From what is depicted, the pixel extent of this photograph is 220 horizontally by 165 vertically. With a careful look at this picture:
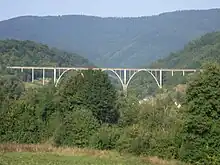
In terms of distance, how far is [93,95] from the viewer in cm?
4069

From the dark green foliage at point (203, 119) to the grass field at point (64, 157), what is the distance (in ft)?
4.91

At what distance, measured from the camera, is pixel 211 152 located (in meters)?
25.6

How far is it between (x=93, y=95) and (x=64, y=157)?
46.3ft

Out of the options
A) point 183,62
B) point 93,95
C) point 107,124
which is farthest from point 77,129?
point 183,62

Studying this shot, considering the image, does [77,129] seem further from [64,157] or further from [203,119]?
[203,119]

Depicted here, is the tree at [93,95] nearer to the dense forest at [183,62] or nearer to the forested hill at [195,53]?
the dense forest at [183,62]

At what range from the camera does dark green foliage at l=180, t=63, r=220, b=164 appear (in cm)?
2525

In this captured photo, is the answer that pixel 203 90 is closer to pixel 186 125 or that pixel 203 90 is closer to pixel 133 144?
pixel 186 125

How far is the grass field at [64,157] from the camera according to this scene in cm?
2403

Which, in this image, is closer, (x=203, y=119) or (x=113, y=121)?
(x=203, y=119)

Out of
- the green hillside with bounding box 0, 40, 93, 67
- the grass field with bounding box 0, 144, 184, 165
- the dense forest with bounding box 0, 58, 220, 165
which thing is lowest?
the grass field with bounding box 0, 144, 184, 165

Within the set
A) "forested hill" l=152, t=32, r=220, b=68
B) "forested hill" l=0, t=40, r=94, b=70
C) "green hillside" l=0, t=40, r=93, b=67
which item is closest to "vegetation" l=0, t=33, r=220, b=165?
"green hillside" l=0, t=40, r=93, b=67

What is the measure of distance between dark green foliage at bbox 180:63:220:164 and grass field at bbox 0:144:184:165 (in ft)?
4.91

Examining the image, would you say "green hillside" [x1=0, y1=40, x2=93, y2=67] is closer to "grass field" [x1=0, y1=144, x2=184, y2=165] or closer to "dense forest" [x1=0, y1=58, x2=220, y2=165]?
"dense forest" [x1=0, y1=58, x2=220, y2=165]
